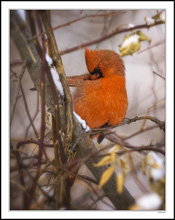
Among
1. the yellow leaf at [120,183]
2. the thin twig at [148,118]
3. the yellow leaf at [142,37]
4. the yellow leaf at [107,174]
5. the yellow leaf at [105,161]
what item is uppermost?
the yellow leaf at [142,37]

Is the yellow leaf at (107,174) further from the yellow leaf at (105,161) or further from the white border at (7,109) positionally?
the white border at (7,109)

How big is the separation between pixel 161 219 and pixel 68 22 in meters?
0.94

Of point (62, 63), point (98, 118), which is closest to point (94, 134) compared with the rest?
point (98, 118)

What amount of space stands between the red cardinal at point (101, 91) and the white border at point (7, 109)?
209mm

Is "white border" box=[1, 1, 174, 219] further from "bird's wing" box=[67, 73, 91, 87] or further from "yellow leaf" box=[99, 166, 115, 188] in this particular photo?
"bird's wing" box=[67, 73, 91, 87]

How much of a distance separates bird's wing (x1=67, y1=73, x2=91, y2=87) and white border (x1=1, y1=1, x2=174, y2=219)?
0.27 metres

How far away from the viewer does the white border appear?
108cm

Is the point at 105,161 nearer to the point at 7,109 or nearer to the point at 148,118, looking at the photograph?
the point at 148,118

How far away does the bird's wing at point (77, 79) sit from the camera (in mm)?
1071

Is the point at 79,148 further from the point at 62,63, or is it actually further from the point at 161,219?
Result: the point at 161,219

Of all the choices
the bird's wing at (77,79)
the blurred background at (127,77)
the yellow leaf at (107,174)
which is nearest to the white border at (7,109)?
the blurred background at (127,77)

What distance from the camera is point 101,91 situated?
3.60 feet

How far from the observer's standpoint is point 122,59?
1113mm

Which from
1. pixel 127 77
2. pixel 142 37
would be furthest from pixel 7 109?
pixel 142 37
